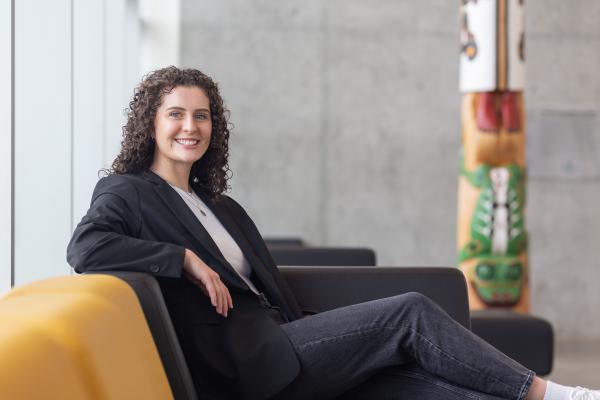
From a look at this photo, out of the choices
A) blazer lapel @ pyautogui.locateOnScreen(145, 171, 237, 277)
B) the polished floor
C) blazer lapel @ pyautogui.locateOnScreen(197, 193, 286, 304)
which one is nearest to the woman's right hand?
blazer lapel @ pyautogui.locateOnScreen(145, 171, 237, 277)

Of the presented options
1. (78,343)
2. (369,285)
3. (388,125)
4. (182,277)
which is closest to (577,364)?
(388,125)

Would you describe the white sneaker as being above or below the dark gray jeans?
below

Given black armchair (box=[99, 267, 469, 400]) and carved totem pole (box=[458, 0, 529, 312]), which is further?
carved totem pole (box=[458, 0, 529, 312])

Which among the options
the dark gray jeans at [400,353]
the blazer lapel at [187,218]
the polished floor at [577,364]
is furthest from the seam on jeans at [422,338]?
the polished floor at [577,364]

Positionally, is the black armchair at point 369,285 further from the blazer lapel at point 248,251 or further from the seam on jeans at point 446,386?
the seam on jeans at point 446,386

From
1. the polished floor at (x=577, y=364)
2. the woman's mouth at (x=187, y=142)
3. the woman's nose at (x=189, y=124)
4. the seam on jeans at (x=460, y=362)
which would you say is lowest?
the polished floor at (x=577, y=364)

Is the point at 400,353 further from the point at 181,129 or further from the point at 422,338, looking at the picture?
the point at 181,129

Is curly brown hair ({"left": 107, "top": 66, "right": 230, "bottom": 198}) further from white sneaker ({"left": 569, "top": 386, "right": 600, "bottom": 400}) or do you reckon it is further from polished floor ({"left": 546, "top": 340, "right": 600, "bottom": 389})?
polished floor ({"left": 546, "top": 340, "right": 600, "bottom": 389})

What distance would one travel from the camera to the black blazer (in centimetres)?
201

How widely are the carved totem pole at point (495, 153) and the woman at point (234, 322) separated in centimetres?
256

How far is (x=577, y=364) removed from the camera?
521 cm

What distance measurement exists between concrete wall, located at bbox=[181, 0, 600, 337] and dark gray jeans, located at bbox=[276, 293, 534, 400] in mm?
4083

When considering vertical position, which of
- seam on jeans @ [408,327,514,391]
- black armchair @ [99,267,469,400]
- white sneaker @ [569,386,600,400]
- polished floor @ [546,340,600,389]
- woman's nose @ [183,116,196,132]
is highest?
woman's nose @ [183,116,196,132]

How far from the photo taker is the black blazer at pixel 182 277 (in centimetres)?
201
